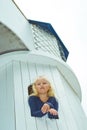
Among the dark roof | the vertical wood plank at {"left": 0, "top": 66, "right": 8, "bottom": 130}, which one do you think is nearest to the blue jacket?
the vertical wood plank at {"left": 0, "top": 66, "right": 8, "bottom": 130}

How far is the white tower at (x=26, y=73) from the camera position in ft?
9.55

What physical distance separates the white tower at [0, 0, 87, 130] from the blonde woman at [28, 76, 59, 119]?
132mm

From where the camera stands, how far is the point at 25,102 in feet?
10.1

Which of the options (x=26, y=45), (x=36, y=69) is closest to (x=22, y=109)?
(x=36, y=69)

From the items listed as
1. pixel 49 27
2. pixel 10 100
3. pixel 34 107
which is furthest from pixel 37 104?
pixel 49 27

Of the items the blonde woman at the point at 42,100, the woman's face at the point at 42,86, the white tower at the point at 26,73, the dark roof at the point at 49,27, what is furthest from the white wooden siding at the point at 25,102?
the dark roof at the point at 49,27

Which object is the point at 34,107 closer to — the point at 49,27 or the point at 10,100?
the point at 10,100

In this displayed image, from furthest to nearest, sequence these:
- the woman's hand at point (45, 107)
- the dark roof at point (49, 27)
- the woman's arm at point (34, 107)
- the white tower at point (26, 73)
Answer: the dark roof at point (49, 27)
the white tower at point (26, 73)
the woman's arm at point (34, 107)
the woman's hand at point (45, 107)

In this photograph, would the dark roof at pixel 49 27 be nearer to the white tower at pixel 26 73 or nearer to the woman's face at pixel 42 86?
the white tower at pixel 26 73

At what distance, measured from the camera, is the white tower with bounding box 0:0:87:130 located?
9.55ft

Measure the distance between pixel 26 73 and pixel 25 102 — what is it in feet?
1.93

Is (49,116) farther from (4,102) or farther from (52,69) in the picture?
(52,69)

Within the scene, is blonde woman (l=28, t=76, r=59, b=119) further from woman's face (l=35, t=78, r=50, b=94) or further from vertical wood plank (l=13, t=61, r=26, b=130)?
vertical wood plank (l=13, t=61, r=26, b=130)

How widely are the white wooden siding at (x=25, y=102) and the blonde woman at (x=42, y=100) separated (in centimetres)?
13
